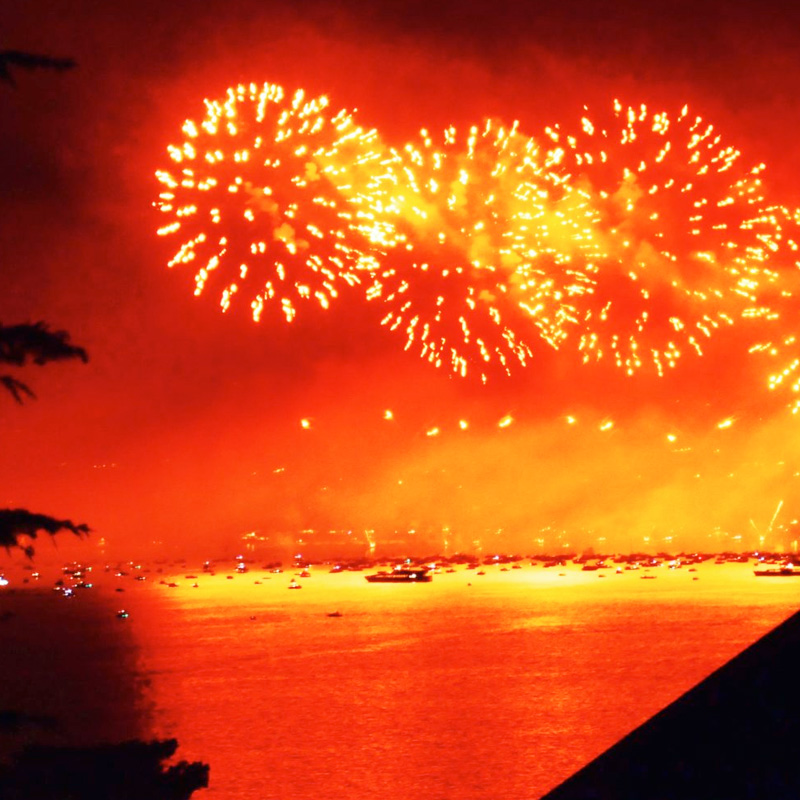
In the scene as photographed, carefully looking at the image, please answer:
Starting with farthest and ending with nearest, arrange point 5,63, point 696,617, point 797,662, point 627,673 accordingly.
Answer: point 696,617
point 627,673
point 5,63
point 797,662

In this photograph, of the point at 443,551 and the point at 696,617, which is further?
the point at 443,551

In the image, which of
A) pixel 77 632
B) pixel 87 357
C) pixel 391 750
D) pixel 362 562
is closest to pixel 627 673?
pixel 391 750

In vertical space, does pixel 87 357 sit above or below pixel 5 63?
below

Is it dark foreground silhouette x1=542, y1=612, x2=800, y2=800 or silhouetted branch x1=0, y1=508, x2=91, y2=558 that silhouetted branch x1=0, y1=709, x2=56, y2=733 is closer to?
silhouetted branch x1=0, y1=508, x2=91, y2=558

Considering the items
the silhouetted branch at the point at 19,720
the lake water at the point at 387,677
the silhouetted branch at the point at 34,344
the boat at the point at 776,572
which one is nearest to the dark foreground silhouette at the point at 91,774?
the silhouetted branch at the point at 19,720

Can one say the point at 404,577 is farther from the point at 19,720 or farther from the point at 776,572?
the point at 19,720

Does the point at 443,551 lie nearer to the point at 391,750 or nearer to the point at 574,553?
the point at 574,553

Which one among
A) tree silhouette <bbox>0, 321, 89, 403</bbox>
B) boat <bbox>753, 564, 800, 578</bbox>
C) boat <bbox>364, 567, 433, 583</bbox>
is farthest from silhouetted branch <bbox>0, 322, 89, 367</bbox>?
boat <bbox>364, 567, 433, 583</bbox>

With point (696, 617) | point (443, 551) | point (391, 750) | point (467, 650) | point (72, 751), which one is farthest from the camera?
point (443, 551)
